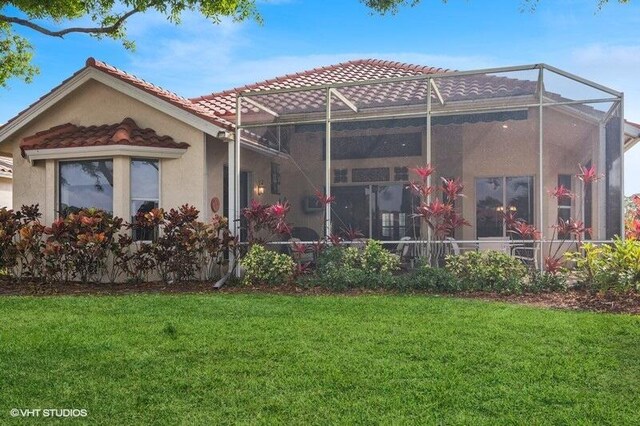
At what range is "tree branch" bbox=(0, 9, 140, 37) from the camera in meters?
12.1

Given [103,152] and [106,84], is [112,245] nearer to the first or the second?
[103,152]

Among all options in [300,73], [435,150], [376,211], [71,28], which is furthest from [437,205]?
[71,28]

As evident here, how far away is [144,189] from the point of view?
11789mm

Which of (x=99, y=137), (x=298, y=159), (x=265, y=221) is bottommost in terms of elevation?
(x=265, y=221)

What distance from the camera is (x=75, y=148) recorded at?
449 inches

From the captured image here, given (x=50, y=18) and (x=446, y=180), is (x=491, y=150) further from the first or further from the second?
(x=50, y=18)

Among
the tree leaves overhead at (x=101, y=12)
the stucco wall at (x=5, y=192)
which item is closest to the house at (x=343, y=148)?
the tree leaves overhead at (x=101, y=12)

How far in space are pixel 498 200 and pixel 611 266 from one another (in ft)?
10.1

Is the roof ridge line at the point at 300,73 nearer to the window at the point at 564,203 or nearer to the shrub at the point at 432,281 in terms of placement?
the window at the point at 564,203

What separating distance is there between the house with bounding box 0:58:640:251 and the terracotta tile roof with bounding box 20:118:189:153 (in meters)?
0.03

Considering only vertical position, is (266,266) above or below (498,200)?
below

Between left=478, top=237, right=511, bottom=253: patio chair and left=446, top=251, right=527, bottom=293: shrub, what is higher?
left=478, top=237, right=511, bottom=253: patio chair

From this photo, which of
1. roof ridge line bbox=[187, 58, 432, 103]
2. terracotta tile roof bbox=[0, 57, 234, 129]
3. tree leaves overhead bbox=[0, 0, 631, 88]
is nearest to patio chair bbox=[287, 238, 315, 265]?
terracotta tile roof bbox=[0, 57, 234, 129]

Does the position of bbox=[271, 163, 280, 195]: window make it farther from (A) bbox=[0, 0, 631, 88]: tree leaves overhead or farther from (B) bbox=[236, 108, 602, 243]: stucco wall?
(A) bbox=[0, 0, 631, 88]: tree leaves overhead
